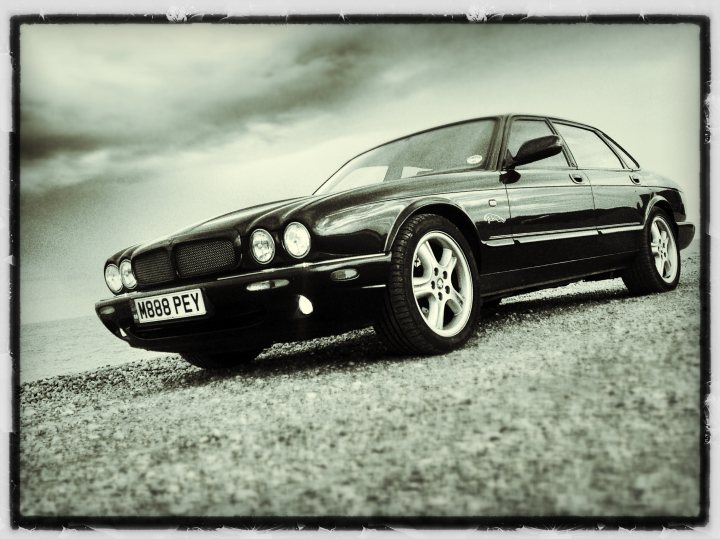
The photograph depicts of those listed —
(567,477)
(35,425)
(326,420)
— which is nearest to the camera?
(567,477)

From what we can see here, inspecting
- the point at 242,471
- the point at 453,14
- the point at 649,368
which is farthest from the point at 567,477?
the point at 453,14

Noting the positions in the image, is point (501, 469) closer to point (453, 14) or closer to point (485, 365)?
point (485, 365)

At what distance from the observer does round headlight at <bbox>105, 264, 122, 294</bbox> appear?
340 cm

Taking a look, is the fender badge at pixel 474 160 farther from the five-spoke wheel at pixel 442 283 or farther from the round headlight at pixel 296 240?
the round headlight at pixel 296 240

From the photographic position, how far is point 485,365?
271 centimetres

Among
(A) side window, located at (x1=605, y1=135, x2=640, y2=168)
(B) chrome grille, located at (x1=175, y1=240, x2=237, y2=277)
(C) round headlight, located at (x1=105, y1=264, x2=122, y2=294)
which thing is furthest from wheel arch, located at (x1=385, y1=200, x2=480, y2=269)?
(C) round headlight, located at (x1=105, y1=264, x2=122, y2=294)

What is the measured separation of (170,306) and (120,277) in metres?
0.55

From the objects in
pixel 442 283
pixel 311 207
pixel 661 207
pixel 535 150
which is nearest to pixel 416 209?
pixel 442 283

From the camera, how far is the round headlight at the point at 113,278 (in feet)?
11.2

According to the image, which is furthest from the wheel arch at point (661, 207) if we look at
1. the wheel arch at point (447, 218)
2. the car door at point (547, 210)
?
the wheel arch at point (447, 218)

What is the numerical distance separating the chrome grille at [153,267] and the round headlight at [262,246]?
52 cm

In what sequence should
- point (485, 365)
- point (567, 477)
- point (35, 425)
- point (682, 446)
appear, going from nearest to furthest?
point (567, 477), point (682, 446), point (485, 365), point (35, 425)

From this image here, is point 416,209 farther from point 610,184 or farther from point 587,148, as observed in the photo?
point 610,184

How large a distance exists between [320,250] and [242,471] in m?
0.99
